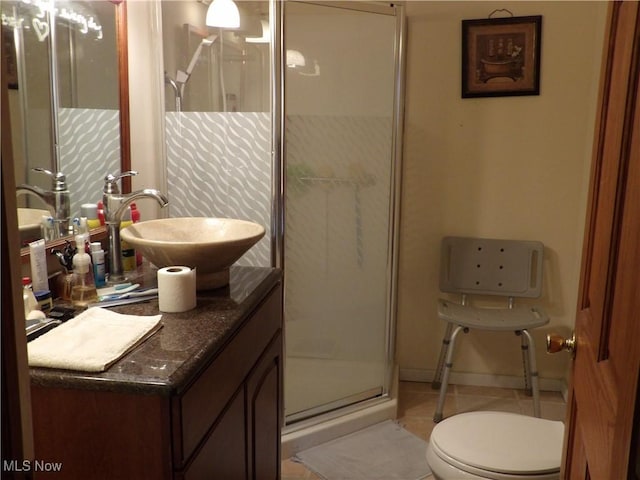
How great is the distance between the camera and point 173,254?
143cm

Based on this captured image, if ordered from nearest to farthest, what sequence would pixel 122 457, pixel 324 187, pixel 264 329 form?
pixel 122 457 < pixel 264 329 < pixel 324 187

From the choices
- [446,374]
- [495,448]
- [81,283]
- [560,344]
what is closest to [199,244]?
[81,283]

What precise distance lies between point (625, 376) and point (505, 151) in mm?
2169

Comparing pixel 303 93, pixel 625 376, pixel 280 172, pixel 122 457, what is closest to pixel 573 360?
pixel 625 376

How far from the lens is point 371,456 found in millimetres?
2332

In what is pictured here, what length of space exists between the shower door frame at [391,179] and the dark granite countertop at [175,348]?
683 millimetres

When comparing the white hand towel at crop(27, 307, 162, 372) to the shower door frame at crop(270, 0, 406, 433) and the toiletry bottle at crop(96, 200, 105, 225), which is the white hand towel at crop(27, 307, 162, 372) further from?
the shower door frame at crop(270, 0, 406, 433)

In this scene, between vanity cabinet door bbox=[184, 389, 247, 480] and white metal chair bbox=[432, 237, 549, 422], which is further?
white metal chair bbox=[432, 237, 549, 422]

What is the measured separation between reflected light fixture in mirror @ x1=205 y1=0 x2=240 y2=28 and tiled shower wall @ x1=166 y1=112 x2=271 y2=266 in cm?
35

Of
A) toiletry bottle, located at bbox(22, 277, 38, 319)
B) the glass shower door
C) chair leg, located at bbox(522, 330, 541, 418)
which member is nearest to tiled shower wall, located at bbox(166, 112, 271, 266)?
the glass shower door

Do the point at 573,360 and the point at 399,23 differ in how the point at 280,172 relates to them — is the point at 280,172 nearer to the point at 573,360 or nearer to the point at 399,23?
the point at 399,23

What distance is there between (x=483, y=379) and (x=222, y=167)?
1.74 m

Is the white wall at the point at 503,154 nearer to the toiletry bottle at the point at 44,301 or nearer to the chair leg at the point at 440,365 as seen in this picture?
the chair leg at the point at 440,365

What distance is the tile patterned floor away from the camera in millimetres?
2629
